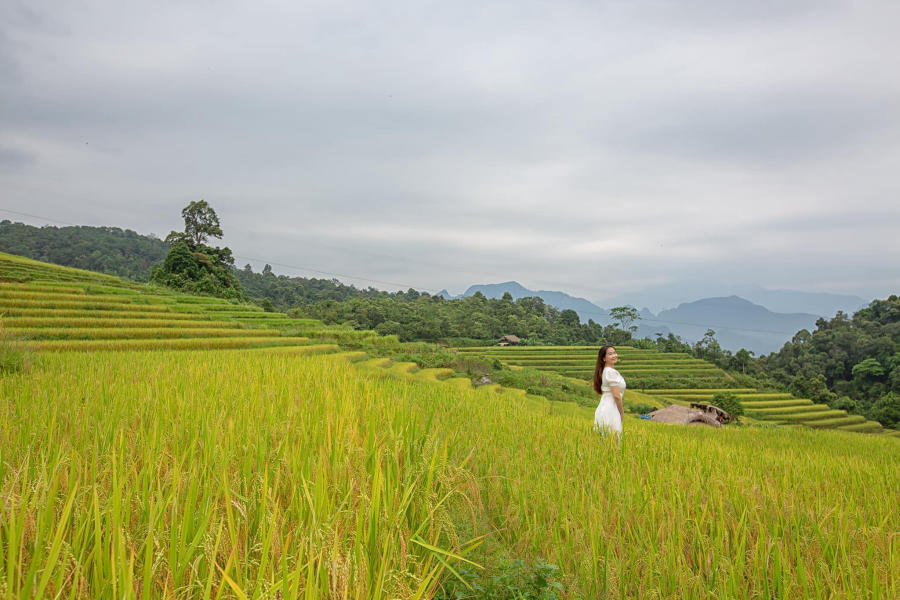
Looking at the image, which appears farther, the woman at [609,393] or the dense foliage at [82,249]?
the dense foliage at [82,249]

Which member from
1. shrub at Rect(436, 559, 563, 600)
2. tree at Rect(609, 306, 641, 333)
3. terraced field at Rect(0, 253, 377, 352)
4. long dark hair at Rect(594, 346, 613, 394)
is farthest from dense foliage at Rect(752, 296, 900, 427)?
shrub at Rect(436, 559, 563, 600)

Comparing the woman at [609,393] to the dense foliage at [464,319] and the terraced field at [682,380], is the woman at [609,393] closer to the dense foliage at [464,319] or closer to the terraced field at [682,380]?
the terraced field at [682,380]

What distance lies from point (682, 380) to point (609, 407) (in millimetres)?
52447

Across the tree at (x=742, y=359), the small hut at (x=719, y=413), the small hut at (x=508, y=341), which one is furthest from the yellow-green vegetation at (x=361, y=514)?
the tree at (x=742, y=359)

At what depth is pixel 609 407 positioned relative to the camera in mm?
5680

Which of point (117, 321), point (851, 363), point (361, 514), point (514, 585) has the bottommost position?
point (117, 321)

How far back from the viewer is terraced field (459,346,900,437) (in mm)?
39906

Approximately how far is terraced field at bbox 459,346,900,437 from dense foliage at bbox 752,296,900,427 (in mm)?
Answer: 3549

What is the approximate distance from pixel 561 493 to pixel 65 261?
83.9 m

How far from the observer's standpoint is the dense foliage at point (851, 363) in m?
48.0

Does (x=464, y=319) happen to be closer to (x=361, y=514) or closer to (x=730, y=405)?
(x=730, y=405)

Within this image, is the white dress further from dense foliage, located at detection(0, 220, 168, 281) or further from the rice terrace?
dense foliage, located at detection(0, 220, 168, 281)

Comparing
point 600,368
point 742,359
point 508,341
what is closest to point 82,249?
point 508,341

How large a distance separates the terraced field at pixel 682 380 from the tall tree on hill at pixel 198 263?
29745 millimetres
